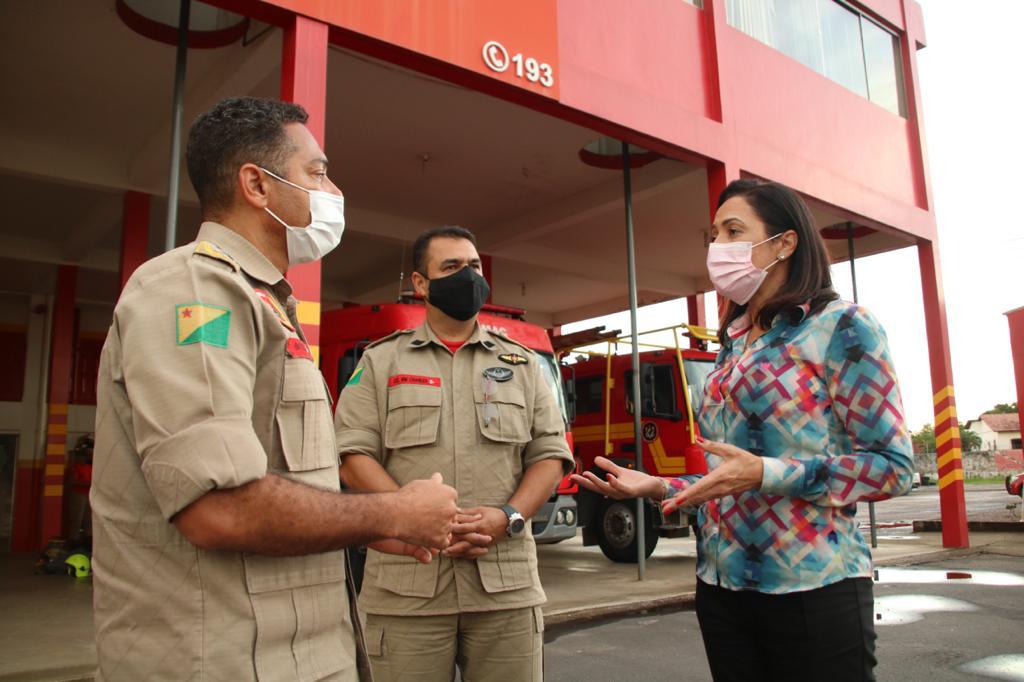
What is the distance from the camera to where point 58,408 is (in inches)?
478

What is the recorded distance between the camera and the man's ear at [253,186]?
62.8 inches

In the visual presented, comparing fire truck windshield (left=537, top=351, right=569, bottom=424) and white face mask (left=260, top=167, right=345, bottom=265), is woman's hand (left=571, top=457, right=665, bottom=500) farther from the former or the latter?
fire truck windshield (left=537, top=351, right=569, bottom=424)

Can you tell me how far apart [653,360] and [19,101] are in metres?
7.55

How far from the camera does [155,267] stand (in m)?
1.35

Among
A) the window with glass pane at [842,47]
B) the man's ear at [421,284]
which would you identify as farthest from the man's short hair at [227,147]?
the window with glass pane at [842,47]

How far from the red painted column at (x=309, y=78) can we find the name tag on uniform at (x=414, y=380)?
229 centimetres

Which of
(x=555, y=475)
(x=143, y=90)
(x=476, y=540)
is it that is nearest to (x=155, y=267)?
(x=476, y=540)

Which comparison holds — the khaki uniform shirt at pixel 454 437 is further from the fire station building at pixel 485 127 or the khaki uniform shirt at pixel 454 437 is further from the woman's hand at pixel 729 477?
the fire station building at pixel 485 127

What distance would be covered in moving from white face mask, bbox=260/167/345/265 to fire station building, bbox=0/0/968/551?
2948mm

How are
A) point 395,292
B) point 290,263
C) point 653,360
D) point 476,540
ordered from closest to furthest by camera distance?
point 290,263, point 476,540, point 653,360, point 395,292

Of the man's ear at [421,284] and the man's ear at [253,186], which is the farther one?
the man's ear at [421,284]

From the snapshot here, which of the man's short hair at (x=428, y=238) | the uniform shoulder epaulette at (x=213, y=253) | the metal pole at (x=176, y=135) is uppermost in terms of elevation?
the metal pole at (x=176, y=135)

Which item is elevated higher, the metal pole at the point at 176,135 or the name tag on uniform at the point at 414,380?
the metal pole at the point at 176,135

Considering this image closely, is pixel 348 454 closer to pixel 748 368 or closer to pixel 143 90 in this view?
pixel 748 368
